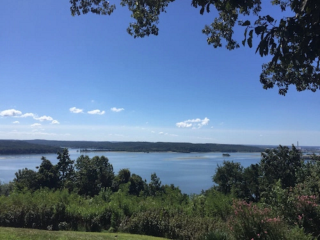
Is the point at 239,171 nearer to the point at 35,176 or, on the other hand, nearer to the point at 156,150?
the point at 35,176

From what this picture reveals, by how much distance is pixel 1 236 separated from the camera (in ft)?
19.1

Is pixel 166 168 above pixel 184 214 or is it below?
below

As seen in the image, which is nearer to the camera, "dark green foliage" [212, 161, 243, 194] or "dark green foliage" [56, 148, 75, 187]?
"dark green foliage" [212, 161, 243, 194]

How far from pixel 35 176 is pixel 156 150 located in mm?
119015

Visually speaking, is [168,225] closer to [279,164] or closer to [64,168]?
[279,164]

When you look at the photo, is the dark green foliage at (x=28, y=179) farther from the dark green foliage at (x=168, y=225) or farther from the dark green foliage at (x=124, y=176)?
the dark green foliage at (x=168, y=225)

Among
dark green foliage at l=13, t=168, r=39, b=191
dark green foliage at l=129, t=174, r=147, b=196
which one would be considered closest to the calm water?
dark green foliage at l=129, t=174, r=147, b=196

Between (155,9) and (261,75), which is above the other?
(155,9)

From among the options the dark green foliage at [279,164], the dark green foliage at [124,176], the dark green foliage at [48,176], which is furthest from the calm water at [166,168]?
the dark green foliage at [48,176]

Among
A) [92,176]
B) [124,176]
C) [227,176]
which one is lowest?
[124,176]

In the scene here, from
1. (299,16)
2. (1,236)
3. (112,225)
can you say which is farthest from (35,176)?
(299,16)

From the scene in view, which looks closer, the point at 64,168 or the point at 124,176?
the point at 64,168

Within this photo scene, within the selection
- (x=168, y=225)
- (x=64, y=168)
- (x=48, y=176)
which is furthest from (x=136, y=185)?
(x=168, y=225)

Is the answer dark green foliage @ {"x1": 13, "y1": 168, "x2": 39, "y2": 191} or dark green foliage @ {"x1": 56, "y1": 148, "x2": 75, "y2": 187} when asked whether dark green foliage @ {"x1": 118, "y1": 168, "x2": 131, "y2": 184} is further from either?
dark green foliage @ {"x1": 13, "y1": 168, "x2": 39, "y2": 191}
